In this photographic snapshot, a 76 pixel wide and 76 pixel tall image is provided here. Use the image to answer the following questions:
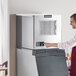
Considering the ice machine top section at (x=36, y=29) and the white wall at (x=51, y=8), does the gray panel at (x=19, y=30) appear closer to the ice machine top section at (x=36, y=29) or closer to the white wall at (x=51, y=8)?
the ice machine top section at (x=36, y=29)

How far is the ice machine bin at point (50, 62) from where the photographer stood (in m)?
2.52

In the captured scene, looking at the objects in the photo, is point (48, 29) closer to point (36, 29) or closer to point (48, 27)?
point (48, 27)

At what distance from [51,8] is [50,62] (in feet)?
6.57

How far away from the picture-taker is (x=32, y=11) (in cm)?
425

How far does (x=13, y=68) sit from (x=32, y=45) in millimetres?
547

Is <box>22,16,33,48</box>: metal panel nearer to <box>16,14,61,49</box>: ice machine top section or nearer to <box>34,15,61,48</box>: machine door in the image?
<box>16,14,61,49</box>: ice machine top section

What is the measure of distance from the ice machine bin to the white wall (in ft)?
5.74

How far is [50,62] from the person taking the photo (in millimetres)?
2539

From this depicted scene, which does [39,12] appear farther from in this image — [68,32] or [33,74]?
[33,74]

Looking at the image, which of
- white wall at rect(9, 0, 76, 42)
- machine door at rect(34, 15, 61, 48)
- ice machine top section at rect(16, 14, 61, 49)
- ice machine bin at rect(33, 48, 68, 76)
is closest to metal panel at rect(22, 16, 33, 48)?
ice machine top section at rect(16, 14, 61, 49)

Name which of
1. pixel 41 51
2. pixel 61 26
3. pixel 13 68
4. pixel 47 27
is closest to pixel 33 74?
pixel 13 68

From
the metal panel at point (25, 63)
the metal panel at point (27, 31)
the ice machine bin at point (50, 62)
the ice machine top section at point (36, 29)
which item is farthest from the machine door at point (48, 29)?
the ice machine bin at point (50, 62)

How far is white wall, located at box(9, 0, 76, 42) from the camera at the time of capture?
4168 millimetres

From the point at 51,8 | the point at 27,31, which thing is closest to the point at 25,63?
the point at 27,31
